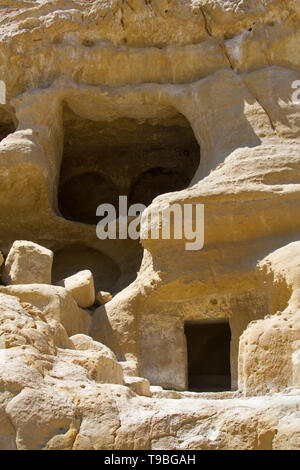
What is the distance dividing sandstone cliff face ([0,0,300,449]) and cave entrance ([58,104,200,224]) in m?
0.03

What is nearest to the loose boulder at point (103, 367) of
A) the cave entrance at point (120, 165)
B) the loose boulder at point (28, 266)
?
the loose boulder at point (28, 266)

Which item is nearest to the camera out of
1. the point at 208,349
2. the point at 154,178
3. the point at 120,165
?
the point at 208,349

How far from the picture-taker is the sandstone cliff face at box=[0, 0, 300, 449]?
5383mm

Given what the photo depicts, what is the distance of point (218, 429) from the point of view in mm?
3115

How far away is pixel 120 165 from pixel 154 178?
2.55 ft

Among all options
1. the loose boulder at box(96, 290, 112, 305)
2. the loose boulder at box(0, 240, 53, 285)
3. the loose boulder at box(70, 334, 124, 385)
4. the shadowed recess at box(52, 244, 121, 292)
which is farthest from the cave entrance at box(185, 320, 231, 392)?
the loose boulder at box(70, 334, 124, 385)

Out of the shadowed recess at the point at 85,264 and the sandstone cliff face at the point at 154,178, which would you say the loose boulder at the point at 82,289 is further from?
the shadowed recess at the point at 85,264

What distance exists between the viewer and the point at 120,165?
1327 cm

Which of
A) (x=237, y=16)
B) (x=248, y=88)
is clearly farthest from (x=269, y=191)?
(x=237, y=16)

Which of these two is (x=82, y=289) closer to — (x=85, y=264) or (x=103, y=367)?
(x=85, y=264)

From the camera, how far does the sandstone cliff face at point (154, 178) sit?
538 cm

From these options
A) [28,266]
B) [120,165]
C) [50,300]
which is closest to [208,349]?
[28,266]

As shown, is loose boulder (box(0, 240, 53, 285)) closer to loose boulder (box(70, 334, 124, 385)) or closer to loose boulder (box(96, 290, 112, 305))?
loose boulder (box(96, 290, 112, 305))

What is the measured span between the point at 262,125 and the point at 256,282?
9.28 ft
